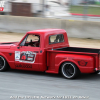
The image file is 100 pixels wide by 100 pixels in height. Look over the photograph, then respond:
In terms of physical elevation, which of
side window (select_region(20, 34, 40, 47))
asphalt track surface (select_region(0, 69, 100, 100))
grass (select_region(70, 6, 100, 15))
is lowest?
asphalt track surface (select_region(0, 69, 100, 100))

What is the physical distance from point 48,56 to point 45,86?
1.21 metres

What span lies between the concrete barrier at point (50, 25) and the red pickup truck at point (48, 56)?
607cm

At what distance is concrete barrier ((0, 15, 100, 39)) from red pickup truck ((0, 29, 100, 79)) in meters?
6.07

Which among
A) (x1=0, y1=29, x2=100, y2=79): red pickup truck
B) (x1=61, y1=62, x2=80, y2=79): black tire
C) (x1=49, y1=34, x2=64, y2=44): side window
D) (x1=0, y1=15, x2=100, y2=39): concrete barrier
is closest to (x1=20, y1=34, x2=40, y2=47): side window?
(x1=0, y1=29, x2=100, y2=79): red pickup truck

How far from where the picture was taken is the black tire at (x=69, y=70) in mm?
7957

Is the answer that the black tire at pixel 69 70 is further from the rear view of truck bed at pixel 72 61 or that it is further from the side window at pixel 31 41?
the side window at pixel 31 41

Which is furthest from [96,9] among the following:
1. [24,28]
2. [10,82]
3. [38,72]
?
[10,82]

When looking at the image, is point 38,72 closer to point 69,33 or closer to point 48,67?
point 48,67

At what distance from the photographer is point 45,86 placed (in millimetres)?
7398

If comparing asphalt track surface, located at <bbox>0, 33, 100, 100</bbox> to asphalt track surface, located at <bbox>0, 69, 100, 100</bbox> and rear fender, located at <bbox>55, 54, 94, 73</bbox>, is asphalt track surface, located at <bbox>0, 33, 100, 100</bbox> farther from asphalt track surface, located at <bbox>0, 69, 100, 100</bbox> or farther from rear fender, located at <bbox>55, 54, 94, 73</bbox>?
rear fender, located at <bbox>55, 54, 94, 73</bbox>

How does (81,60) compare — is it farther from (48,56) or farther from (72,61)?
(48,56)

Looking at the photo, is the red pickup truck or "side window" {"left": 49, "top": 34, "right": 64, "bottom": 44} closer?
the red pickup truck

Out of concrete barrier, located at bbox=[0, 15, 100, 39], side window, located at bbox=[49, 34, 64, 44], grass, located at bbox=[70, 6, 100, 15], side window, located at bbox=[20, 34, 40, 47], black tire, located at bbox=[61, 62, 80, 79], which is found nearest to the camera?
black tire, located at bbox=[61, 62, 80, 79]

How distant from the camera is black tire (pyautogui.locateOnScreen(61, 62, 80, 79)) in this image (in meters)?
7.96
